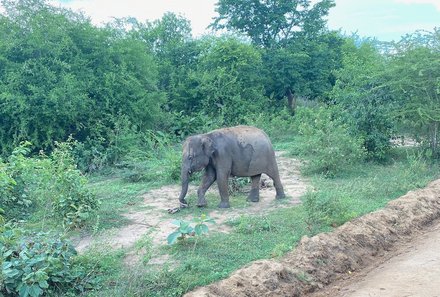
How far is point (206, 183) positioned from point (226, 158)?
1.87ft

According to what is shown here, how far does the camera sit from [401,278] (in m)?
6.45

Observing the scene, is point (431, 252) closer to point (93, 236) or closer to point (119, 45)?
point (93, 236)

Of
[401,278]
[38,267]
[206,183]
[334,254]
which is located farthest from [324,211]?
[38,267]

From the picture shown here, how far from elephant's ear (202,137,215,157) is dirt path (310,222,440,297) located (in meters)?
3.46

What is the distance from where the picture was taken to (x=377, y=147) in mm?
12891

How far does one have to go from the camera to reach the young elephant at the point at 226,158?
9141mm

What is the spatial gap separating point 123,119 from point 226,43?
20.5 ft

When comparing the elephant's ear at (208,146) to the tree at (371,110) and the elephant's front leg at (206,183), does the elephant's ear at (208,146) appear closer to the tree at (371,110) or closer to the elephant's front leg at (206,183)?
the elephant's front leg at (206,183)

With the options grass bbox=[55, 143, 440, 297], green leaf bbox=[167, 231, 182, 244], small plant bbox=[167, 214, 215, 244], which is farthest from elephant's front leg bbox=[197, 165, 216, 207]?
green leaf bbox=[167, 231, 182, 244]

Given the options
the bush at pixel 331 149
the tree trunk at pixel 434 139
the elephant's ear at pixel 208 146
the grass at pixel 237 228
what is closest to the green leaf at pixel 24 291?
the grass at pixel 237 228

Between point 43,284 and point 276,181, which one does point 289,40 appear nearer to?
point 276,181

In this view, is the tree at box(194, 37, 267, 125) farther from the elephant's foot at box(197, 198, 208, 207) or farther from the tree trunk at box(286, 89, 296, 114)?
the elephant's foot at box(197, 198, 208, 207)

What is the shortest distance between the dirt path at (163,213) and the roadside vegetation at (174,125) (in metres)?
0.28

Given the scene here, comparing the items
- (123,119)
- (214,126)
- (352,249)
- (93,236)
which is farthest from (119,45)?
(352,249)
